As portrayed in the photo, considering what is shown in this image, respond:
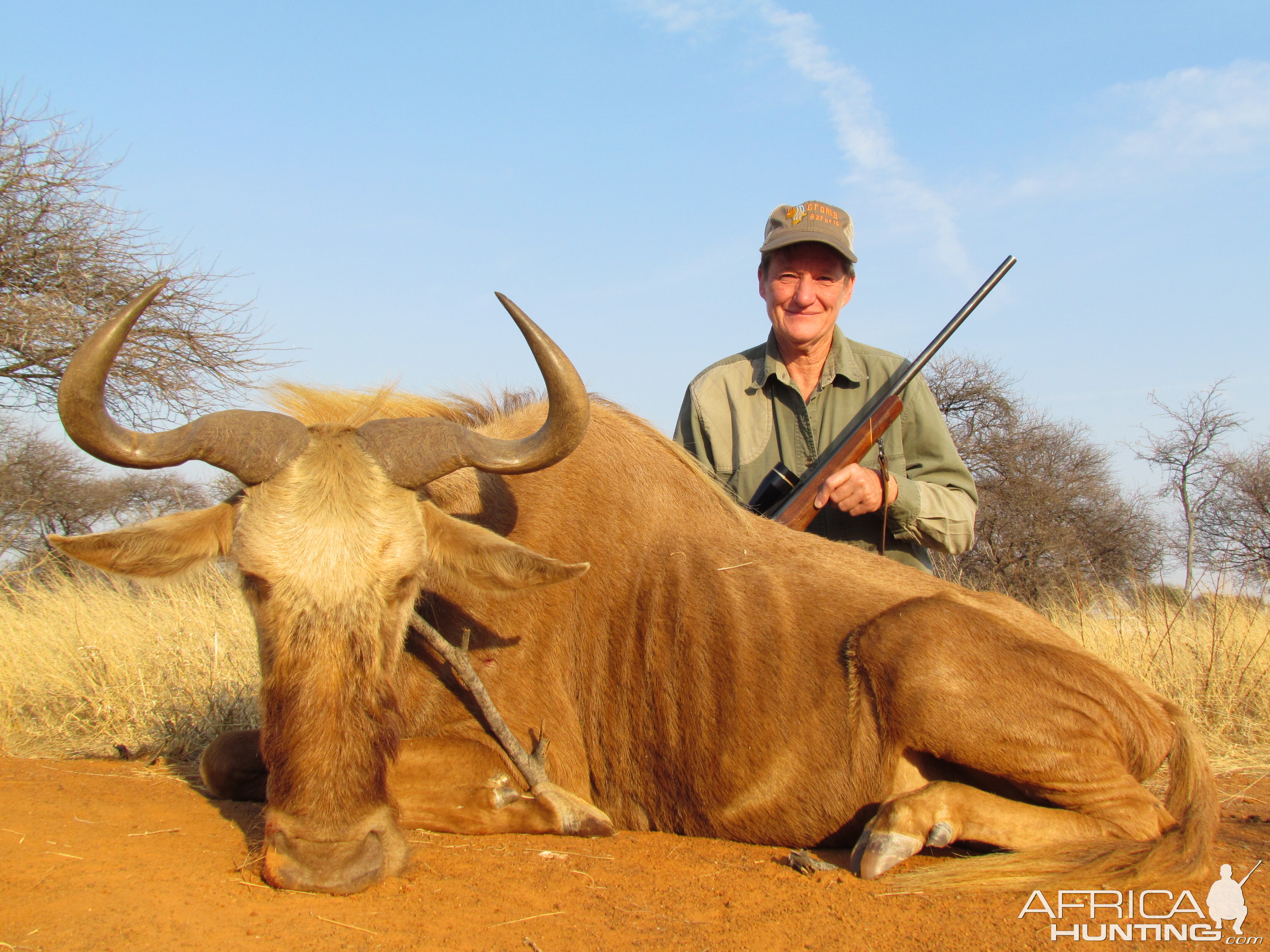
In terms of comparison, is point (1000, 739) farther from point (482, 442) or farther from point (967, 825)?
point (482, 442)

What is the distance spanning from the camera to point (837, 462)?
541cm

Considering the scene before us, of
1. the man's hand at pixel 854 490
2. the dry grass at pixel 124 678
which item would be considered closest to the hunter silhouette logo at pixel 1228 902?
the man's hand at pixel 854 490

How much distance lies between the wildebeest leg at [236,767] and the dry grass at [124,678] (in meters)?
1.35

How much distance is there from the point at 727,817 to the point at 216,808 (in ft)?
7.19

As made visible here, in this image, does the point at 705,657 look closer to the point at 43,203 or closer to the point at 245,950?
the point at 245,950

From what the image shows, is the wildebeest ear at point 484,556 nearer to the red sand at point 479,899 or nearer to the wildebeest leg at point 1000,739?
the red sand at point 479,899

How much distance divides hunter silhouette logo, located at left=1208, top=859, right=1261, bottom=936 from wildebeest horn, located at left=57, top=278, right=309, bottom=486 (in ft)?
11.1

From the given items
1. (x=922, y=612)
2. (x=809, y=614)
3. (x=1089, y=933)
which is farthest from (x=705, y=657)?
(x=1089, y=933)

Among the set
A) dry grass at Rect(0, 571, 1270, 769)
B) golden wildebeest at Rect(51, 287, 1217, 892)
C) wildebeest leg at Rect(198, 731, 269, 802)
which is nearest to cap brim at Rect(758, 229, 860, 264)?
golden wildebeest at Rect(51, 287, 1217, 892)

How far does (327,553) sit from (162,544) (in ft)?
2.46

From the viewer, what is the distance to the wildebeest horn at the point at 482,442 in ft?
11.4

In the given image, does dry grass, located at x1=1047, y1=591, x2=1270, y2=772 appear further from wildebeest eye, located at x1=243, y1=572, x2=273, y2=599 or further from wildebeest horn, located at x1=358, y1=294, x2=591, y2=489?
wildebeest eye, located at x1=243, y1=572, x2=273, y2=599

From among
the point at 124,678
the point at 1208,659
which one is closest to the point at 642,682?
the point at 124,678

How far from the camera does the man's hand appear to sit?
206 inches
